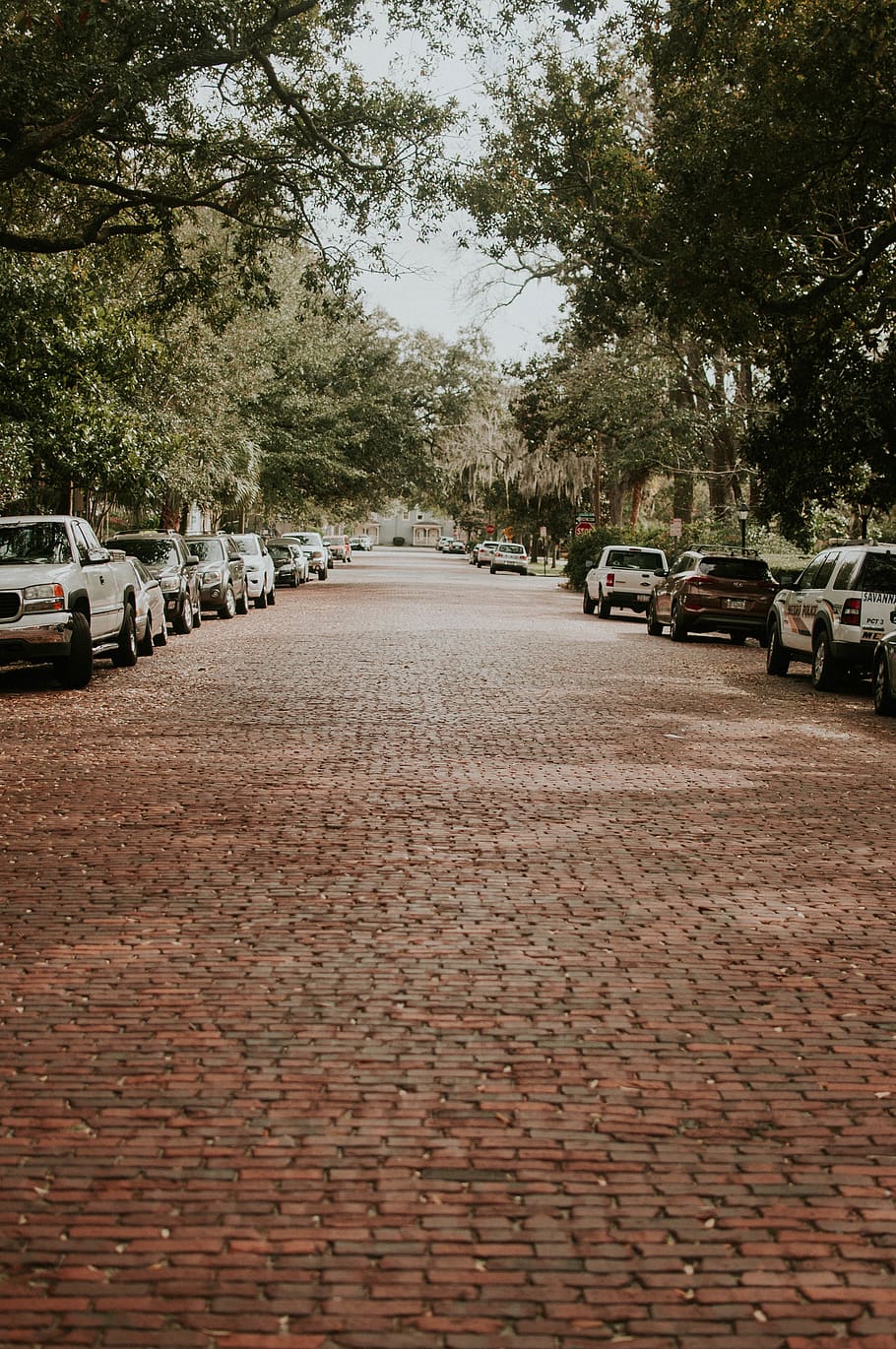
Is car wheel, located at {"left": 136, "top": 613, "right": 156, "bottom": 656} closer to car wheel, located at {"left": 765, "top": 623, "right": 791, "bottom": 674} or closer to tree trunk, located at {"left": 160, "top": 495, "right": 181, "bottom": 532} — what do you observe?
car wheel, located at {"left": 765, "top": 623, "right": 791, "bottom": 674}

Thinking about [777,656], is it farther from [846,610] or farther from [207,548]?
[207,548]

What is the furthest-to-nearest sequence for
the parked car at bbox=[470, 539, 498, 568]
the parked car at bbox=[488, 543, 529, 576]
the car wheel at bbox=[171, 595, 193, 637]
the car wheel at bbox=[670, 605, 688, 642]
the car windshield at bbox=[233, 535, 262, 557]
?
1. the parked car at bbox=[470, 539, 498, 568]
2. the parked car at bbox=[488, 543, 529, 576]
3. the car windshield at bbox=[233, 535, 262, 557]
4. the car wheel at bbox=[670, 605, 688, 642]
5. the car wheel at bbox=[171, 595, 193, 637]

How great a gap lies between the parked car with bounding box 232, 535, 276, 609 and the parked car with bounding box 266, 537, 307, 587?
383 inches

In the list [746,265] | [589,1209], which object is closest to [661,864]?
[589,1209]

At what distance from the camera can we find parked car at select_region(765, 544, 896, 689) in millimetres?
17703

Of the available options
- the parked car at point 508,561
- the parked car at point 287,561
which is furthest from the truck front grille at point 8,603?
the parked car at point 508,561

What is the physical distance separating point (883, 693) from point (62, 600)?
29.4 feet

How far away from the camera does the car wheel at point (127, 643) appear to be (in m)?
19.5

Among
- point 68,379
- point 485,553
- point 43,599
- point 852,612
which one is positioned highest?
point 68,379

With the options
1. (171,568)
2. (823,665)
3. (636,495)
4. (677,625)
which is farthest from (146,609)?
(636,495)

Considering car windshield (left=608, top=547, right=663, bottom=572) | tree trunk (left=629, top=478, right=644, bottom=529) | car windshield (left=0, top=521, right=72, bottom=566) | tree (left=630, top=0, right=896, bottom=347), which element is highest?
tree (left=630, top=0, right=896, bottom=347)

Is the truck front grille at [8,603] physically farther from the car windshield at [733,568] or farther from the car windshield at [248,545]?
the car windshield at [248,545]

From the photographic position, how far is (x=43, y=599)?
1656cm

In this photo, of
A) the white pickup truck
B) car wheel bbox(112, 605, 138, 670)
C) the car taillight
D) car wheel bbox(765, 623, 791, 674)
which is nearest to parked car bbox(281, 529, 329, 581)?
car wheel bbox(112, 605, 138, 670)
